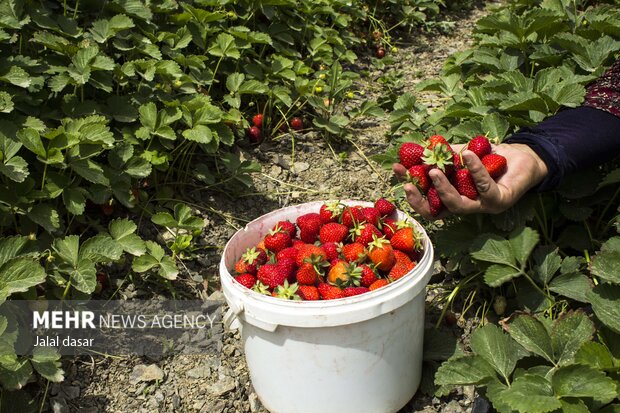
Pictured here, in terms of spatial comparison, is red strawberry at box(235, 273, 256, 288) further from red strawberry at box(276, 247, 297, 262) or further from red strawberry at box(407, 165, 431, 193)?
red strawberry at box(407, 165, 431, 193)

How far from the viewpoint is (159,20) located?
3.07m

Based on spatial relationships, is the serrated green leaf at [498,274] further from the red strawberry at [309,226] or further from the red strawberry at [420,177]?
the red strawberry at [309,226]

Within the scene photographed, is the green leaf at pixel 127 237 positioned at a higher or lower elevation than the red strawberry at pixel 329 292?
lower

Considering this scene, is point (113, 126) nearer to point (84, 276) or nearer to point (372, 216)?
point (84, 276)

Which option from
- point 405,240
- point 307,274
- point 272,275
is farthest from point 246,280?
point 405,240

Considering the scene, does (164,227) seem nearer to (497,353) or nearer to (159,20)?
(159,20)

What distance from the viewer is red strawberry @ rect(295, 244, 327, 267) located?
1.91 metres

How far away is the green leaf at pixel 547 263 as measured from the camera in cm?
209

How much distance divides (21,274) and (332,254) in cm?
95

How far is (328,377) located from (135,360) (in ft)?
2.78

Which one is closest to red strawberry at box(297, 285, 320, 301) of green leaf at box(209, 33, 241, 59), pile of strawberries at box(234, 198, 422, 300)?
pile of strawberries at box(234, 198, 422, 300)

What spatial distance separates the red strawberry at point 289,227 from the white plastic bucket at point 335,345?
177 millimetres

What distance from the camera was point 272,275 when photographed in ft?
6.26

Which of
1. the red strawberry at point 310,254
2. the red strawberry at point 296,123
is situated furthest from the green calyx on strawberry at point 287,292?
the red strawberry at point 296,123
